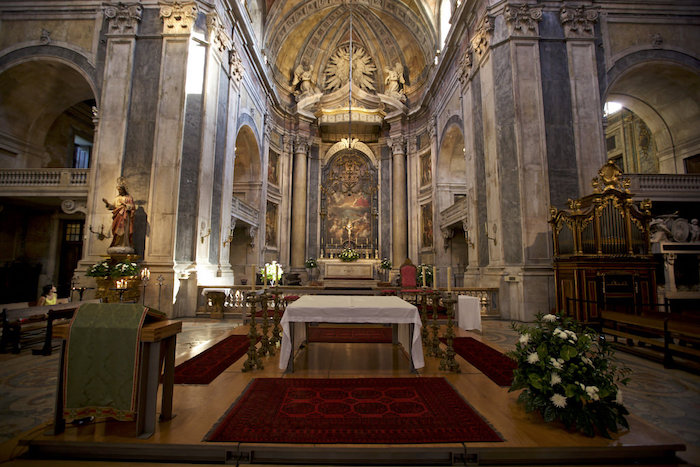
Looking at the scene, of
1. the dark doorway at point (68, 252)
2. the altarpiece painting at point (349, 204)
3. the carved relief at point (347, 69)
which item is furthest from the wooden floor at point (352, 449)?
the carved relief at point (347, 69)

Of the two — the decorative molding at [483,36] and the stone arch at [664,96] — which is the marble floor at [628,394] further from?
the decorative molding at [483,36]

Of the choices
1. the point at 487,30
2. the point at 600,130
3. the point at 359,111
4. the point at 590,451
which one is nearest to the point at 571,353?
the point at 590,451

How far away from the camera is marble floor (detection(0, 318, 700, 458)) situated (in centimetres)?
301

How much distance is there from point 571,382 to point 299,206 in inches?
675

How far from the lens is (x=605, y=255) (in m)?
7.64

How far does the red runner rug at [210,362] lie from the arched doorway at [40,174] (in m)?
8.13

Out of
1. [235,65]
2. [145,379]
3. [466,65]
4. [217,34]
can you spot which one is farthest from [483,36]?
[145,379]

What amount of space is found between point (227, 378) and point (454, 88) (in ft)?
44.5

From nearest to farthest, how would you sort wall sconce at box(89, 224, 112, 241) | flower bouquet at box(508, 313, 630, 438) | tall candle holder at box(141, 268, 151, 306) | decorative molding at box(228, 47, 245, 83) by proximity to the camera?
flower bouquet at box(508, 313, 630, 438), tall candle holder at box(141, 268, 151, 306), wall sconce at box(89, 224, 112, 241), decorative molding at box(228, 47, 245, 83)

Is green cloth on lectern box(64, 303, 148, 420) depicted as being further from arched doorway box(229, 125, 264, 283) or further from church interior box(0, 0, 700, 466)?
arched doorway box(229, 125, 264, 283)

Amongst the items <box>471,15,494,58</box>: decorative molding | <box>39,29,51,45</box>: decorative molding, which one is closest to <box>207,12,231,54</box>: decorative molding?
<box>39,29,51,45</box>: decorative molding

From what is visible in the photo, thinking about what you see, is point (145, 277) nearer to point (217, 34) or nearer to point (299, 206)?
point (217, 34)

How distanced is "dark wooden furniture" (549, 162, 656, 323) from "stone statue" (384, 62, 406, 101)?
13.3 m

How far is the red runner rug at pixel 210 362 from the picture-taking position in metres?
4.20
